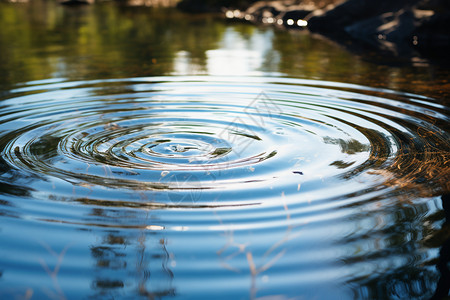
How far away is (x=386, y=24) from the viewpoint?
44.0ft

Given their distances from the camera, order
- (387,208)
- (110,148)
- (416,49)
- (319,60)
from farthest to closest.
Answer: (416,49)
(319,60)
(110,148)
(387,208)

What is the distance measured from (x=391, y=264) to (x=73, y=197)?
1913 millimetres

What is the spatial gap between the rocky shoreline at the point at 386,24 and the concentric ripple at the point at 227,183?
5.71 metres

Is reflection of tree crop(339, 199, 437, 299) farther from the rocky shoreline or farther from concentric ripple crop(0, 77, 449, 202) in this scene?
the rocky shoreline

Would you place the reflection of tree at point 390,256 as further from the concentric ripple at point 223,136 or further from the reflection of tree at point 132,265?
the reflection of tree at point 132,265

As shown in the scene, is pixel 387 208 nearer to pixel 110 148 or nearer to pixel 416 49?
pixel 110 148

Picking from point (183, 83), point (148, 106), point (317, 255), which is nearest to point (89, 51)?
point (183, 83)

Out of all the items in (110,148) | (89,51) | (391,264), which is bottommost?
(391,264)

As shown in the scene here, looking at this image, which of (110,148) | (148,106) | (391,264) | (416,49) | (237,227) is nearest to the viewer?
(391,264)

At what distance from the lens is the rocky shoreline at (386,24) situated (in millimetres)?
11273

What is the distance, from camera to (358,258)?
2.46m

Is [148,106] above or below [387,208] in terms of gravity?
above

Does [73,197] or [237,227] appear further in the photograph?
[73,197]

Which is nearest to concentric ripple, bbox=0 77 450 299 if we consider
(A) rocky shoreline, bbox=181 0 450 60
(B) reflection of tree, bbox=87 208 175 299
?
(B) reflection of tree, bbox=87 208 175 299
